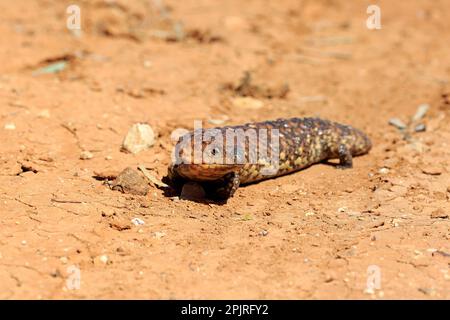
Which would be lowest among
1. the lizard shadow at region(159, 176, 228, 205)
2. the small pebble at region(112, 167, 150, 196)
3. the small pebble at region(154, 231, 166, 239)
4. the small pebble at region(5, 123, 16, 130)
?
the small pebble at region(154, 231, 166, 239)

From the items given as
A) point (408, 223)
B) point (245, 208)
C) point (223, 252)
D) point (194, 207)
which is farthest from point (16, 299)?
point (408, 223)

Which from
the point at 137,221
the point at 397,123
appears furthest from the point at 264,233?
the point at 397,123

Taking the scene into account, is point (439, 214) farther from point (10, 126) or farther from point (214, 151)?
point (10, 126)

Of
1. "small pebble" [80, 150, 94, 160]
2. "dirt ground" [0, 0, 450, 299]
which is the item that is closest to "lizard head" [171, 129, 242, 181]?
"dirt ground" [0, 0, 450, 299]

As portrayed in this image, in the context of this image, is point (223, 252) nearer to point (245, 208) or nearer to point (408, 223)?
point (245, 208)

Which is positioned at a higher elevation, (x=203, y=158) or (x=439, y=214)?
(x=203, y=158)

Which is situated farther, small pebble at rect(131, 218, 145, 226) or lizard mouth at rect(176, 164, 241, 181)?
lizard mouth at rect(176, 164, 241, 181)

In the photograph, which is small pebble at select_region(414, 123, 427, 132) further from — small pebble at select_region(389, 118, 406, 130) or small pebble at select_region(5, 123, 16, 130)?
small pebble at select_region(5, 123, 16, 130)
